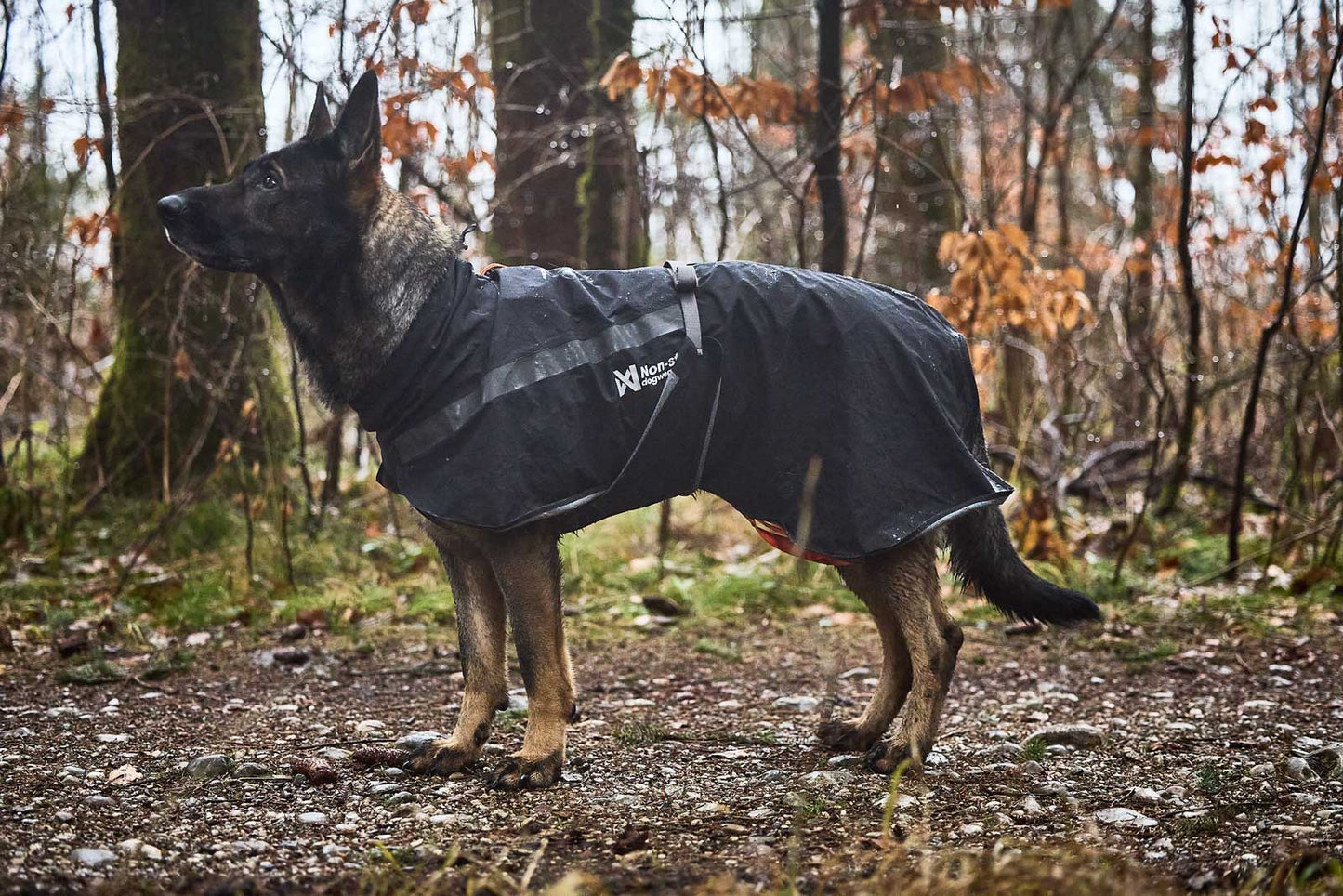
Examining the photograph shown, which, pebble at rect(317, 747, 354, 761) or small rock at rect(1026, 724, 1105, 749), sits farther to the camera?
small rock at rect(1026, 724, 1105, 749)

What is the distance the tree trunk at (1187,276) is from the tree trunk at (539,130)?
11.6ft

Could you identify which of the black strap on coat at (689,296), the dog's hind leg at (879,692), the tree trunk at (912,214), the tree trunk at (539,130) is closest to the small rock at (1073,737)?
the dog's hind leg at (879,692)

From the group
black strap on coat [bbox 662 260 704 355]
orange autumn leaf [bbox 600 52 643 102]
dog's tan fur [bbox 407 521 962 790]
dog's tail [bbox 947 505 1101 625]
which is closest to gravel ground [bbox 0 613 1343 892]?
dog's tan fur [bbox 407 521 962 790]

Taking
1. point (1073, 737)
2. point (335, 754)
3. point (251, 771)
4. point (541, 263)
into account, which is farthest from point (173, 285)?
point (1073, 737)

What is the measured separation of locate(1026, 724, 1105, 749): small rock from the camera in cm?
414

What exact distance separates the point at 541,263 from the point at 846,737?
4290 millimetres

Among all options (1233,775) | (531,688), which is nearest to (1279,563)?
(1233,775)

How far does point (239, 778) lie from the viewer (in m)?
3.66

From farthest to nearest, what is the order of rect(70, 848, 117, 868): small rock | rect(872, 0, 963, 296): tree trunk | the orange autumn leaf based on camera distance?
1. rect(872, 0, 963, 296): tree trunk
2. the orange autumn leaf
3. rect(70, 848, 117, 868): small rock

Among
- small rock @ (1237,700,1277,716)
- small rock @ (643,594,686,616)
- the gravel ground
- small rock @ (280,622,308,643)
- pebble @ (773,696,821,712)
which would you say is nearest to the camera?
the gravel ground

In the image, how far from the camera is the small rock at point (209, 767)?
12.1ft

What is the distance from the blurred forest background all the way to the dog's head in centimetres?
168

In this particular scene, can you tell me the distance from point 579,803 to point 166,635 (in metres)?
3.22

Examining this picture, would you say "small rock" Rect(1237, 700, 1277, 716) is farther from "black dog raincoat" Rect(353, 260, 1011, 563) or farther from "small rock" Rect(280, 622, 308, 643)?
"small rock" Rect(280, 622, 308, 643)
